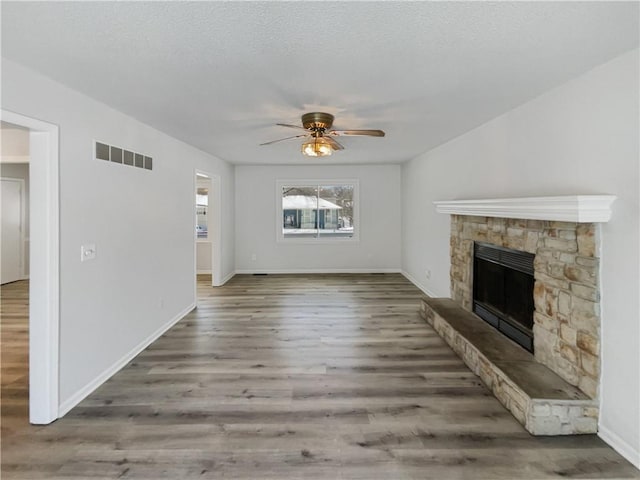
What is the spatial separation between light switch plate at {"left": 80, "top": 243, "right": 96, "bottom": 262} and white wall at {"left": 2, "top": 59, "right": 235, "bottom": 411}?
4 centimetres

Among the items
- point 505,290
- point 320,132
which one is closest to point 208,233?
point 320,132

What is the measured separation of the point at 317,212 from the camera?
7758 mm

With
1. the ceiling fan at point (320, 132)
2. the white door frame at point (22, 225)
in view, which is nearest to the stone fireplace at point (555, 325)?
the ceiling fan at point (320, 132)

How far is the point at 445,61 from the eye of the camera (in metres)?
2.10

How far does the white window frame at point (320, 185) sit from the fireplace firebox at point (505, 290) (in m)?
3.79

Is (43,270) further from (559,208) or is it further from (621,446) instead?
(621,446)

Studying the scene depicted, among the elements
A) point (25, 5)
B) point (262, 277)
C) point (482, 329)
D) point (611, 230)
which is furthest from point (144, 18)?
point (262, 277)

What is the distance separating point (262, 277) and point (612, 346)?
604 centimetres

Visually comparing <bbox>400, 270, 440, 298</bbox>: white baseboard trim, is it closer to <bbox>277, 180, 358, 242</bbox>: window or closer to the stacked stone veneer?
<bbox>277, 180, 358, 242</bbox>: window

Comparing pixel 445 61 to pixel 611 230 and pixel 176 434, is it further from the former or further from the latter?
pixel 176 434

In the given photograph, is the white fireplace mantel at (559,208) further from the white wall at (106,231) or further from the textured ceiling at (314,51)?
the white wall at (106,231)

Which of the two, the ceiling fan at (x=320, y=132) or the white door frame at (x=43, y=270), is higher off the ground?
the ceiling fan at (x=320, y=132)

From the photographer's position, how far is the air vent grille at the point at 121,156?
290 centimetres

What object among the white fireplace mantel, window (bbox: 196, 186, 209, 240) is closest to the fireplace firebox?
the white fireplace mantel
